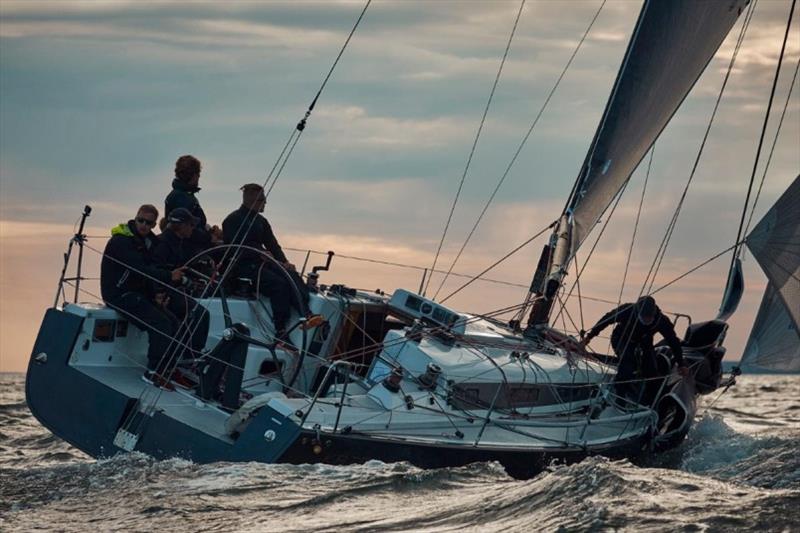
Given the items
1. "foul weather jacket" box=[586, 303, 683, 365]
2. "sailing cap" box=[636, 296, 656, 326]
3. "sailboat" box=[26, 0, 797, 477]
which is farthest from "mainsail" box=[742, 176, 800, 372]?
"sailing cap" box=[636, 296, 656, 326]

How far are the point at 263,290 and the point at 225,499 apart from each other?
363cm

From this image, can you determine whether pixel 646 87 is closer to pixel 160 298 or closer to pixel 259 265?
pixel 259 265

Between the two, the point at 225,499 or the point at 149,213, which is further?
the point at 149,213

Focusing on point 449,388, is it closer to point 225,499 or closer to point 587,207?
point 225,499

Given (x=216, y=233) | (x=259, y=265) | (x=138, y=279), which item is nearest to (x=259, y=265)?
(x=259, y=265)

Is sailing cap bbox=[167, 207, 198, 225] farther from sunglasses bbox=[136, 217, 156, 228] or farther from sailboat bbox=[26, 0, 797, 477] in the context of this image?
sailboat bbox=[26, 0, 797, 477]

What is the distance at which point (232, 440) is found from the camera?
12664 millimetres

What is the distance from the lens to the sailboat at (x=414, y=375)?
1274 cm

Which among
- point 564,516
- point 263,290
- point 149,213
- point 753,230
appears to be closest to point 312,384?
point 263,290

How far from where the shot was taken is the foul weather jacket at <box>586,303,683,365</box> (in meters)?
15.1

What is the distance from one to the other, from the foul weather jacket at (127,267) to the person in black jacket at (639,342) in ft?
15.0

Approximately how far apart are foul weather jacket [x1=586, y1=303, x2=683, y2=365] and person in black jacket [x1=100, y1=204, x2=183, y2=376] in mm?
4458

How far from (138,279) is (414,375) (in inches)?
108

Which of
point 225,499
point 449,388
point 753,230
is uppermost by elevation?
point 753,230
